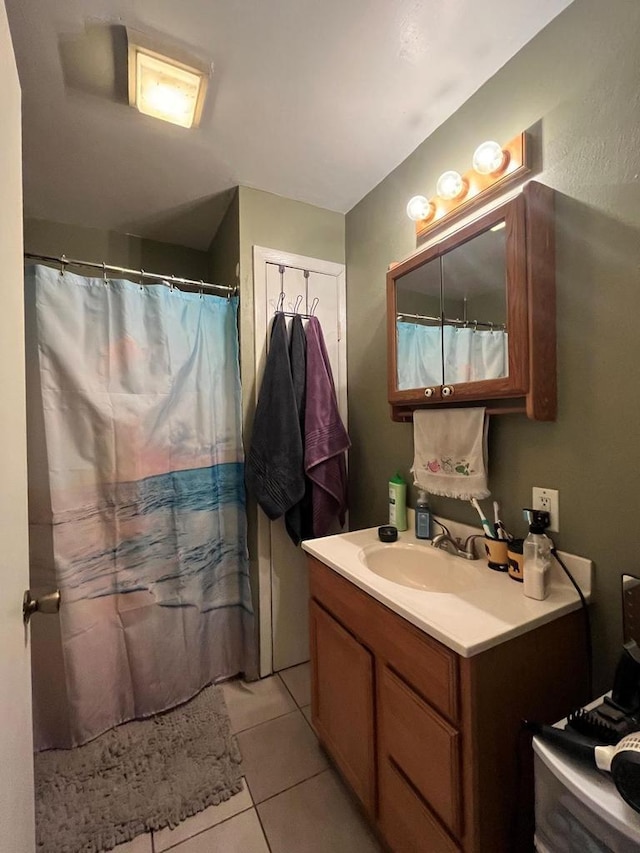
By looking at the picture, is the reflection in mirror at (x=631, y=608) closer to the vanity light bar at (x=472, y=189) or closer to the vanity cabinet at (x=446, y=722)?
the vanity cabinet at (x=446, y=722)

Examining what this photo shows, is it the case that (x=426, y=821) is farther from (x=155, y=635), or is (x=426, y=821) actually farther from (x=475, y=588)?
(x=155, y=635)

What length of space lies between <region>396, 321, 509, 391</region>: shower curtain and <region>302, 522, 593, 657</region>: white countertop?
0.60 metres

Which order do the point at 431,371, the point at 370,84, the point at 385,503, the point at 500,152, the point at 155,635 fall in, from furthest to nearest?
the point at 385,503
the point at 155,635
the point at 431,371
the point at 370,84
the point at 500,152

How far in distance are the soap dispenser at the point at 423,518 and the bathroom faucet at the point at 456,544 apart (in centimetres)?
7

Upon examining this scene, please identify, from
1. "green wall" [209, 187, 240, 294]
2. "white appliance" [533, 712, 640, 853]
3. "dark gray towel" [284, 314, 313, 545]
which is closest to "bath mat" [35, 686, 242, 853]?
"dark gray towel" [284, 314, 313, 545]

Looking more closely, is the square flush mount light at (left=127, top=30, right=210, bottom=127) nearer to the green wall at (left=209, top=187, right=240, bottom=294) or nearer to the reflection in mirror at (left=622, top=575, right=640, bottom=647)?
the green wall at (left=209, top=187, right=240, bottom=294)

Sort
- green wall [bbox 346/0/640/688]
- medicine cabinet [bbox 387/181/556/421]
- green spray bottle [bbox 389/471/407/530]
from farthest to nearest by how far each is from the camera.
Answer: green spray bottle [bbox 389/471/407/530] → medicine cabinet [bbox 387/181/556/421] → green wall [bbox 346/0/640/688]

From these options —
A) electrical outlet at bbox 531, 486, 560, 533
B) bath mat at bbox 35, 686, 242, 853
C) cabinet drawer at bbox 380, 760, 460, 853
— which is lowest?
bath mat at bbox 35, 686, 242, 853

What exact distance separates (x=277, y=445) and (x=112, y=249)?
5.32 feet

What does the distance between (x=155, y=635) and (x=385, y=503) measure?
3.92 ft

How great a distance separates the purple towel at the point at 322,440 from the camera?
1.69 m

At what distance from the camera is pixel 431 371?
1.34 m

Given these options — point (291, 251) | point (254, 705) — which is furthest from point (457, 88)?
point (254, 705)

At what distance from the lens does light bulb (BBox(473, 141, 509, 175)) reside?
3.61 feet
